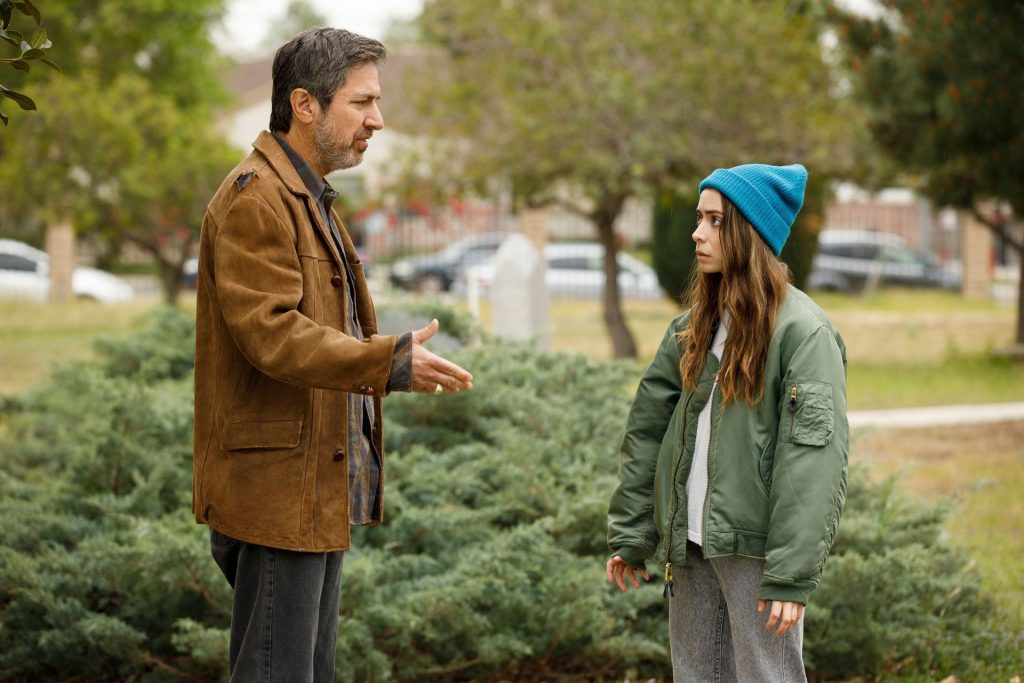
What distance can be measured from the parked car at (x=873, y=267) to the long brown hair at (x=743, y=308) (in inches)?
1073

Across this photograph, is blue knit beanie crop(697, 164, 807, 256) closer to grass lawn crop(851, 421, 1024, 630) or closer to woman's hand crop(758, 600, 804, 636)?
woman's hand crop(758, 600, 804, 636)

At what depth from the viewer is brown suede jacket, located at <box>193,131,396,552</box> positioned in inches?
106

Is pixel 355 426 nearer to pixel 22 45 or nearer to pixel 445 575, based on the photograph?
pixel 22 45

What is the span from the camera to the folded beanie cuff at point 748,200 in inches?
122

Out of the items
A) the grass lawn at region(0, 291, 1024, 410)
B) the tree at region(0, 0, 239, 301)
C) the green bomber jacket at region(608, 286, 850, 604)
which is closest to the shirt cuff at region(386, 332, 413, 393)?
the green bomber jacket at region(608, 286, 850, 604)

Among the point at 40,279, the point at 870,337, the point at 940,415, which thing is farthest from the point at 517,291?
the point at 40,279

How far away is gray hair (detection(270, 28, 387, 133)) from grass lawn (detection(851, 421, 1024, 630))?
12.9ft

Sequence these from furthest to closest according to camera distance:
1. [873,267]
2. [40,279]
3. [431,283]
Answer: [873,267], [431,283], [40,279]

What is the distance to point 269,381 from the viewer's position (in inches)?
112

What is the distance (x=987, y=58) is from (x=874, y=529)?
598cm

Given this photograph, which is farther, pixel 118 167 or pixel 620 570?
pixel 118 167

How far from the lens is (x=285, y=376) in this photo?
269 cm

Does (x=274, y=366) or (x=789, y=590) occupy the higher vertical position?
(x=274, y=366)

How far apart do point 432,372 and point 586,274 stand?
26932 millimetres
